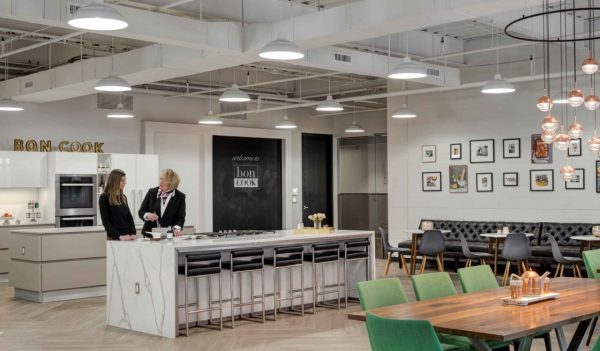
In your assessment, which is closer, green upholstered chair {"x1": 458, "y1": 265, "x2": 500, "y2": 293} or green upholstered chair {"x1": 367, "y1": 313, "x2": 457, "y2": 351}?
green upholstered chair {"x1": 367, "y1": 313, "x2": 457, "y2": 351}

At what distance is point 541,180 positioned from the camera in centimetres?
1235

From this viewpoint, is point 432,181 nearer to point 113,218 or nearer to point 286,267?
point 286,267

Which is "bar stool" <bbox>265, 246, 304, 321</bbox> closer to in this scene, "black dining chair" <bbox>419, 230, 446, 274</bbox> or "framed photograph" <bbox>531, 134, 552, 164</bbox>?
"black dining chair" <bbox>419, 230, 446, 274</bbox>

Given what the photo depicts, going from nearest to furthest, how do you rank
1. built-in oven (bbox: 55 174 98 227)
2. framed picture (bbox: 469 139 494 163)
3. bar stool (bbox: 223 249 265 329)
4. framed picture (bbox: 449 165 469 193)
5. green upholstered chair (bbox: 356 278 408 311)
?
green upholstered chair (bbox: 356 278 408 311)
bar stool (bbox: 223 249 265 329)
built-in oven (bbox: 55 174 98 227)
framed picture (bbox: 469 139 494 163)
framed picture (bbox: 449 165 469 193)

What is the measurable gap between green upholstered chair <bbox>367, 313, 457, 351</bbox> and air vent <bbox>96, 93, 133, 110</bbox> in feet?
38.0

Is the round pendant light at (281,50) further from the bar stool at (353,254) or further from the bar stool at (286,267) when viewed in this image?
the bar stool at (353,254)

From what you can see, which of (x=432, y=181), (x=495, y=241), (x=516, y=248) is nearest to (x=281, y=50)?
(x=516, y=248)

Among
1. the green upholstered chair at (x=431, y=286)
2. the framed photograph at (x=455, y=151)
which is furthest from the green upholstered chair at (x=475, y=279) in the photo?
the framed photograph at (x=455, y=151)

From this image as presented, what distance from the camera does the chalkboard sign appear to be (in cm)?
1634

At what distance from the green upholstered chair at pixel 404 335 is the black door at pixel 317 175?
573 inches

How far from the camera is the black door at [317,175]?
18281 mm

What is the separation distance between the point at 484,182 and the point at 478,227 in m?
0.80

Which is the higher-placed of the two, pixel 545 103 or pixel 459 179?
pixel 545 103

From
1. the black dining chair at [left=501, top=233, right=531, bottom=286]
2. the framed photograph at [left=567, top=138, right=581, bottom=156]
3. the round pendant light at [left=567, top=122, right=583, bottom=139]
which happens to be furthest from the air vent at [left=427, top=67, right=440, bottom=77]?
the round pendant light at [left=567, top=122, right=583, bottom=139]
